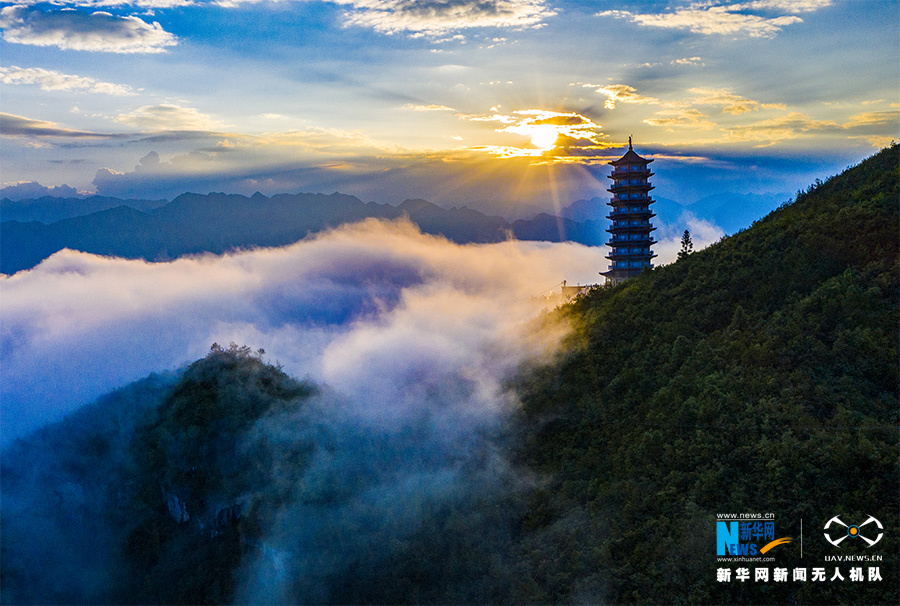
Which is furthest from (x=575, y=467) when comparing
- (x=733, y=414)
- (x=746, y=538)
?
(x=746, y=538)

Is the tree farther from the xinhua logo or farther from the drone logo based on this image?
the drone logo

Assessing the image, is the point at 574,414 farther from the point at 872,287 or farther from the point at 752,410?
the point at 872,287

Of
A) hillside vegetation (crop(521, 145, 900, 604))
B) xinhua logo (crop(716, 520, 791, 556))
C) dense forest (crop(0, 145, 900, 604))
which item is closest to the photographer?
xinhua logo (crop(716, 520, 791, 556))

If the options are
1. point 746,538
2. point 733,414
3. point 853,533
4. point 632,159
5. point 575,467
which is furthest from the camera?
point 632,159

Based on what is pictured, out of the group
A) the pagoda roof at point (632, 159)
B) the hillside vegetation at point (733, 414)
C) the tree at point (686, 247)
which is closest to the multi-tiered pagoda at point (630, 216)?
the pagoda roof at point (632, 159)

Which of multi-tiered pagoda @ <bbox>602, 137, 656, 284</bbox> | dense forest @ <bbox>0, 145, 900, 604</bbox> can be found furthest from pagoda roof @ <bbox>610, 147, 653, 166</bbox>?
dense forest @ <bbox>0, 145, 900, 604</bbox>

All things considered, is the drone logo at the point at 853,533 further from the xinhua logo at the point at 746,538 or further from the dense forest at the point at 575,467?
the xinhua logo at the point at 746,538

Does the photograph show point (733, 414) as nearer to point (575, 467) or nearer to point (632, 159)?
point (575, 467)
